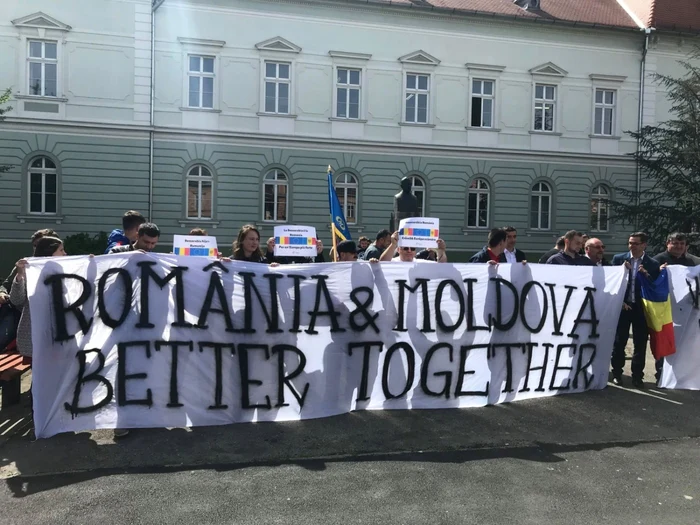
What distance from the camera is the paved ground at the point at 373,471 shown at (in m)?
3.54

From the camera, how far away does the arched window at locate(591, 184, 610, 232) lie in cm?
2547

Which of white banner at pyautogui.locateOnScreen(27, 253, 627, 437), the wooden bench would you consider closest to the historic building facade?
the wooden bench

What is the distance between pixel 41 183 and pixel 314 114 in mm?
10006

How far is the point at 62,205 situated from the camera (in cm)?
2102

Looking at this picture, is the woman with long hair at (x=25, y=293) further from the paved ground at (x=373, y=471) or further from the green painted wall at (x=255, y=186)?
the green painted wall at (x=255, y=186)

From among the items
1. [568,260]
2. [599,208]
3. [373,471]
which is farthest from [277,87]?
[373,471]

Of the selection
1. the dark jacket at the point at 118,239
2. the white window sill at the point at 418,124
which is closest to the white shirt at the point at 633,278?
the dark jacket at the point at 118,239

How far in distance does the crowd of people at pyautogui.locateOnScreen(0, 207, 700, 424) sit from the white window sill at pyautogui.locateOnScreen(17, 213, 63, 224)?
1566 centimetres

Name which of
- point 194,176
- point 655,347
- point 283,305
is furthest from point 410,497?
point 194,176

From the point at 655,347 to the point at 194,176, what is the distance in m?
18.3

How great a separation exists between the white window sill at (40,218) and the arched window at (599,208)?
2100 cm

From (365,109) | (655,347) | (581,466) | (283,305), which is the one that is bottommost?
(581,466)

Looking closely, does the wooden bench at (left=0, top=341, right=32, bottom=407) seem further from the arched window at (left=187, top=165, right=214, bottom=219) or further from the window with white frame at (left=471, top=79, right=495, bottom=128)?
the window with white frame at (left=471, top=79, right=495, bottom=128)

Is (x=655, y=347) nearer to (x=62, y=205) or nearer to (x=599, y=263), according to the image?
(x=599, y=263)
